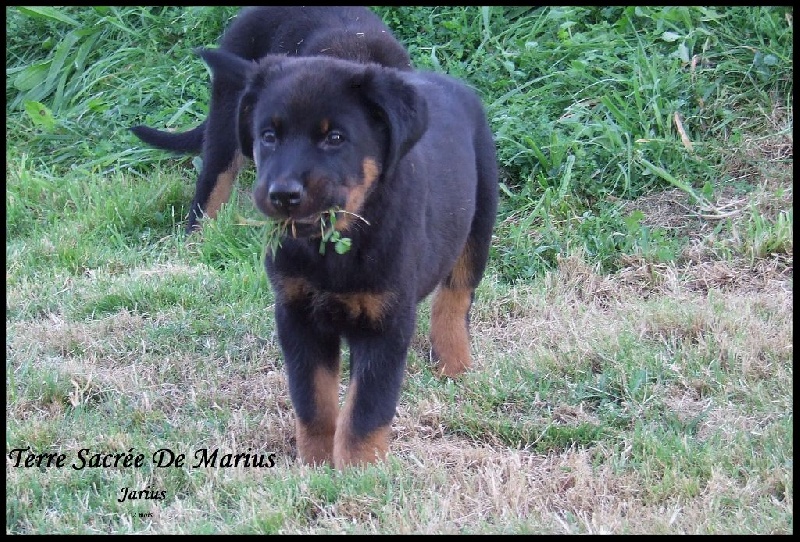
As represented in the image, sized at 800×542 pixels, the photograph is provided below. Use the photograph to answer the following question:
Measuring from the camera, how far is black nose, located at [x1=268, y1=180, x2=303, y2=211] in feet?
10.2

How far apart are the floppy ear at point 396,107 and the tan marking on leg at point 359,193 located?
0.19 feet

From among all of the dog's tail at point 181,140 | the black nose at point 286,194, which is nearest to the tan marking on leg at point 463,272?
Answer: the black nose at point 286,194

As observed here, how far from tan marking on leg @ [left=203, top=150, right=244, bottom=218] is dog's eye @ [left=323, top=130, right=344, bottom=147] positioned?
2.72 m

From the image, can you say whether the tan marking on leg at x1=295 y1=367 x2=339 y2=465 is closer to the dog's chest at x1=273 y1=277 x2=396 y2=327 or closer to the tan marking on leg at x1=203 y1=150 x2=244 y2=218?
the dog's chest at x1=273 y1=277 x2=396 y2=327

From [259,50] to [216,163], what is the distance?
0.73m

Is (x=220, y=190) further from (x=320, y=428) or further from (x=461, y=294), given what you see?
(x=320, y=428)

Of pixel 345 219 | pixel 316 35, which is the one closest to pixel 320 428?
pixel 345 219

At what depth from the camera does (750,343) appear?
4336mm

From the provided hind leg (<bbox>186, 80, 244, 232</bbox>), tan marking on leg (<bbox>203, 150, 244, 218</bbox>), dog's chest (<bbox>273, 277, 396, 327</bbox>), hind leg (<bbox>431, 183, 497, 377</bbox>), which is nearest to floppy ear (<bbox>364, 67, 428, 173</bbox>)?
dog's chest (<bbox>273, 277, 396, 327</bbox>)

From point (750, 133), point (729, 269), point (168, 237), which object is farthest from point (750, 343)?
point (168, 237)

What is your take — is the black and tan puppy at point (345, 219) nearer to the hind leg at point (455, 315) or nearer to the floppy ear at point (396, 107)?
the floppy ear at point (396, 107)

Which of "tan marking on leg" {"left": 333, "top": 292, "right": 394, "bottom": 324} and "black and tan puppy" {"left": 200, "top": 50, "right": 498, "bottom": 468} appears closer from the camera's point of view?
"black and tan puppy" {"left": 200, "top": 50, "right": 498, "bottom": 468}

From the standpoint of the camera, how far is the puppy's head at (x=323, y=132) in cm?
319

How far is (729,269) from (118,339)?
291 centimetres
